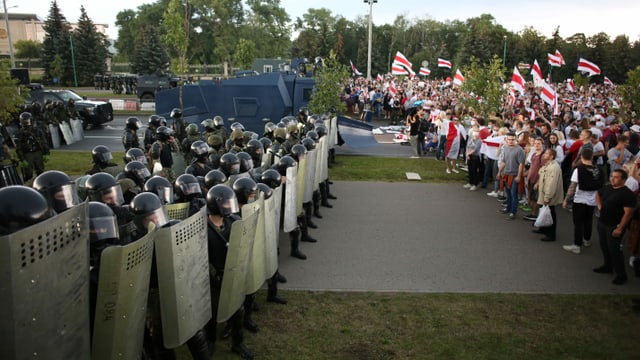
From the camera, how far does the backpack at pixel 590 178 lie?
810 centimetres

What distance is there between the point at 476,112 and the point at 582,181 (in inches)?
381

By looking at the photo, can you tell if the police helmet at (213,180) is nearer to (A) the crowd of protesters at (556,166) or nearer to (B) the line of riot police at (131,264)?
(B) the line of riot police at (131,264)

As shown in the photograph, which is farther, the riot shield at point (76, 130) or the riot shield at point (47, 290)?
the riot shield at point (76, 130)

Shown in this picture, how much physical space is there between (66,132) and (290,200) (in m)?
15.3

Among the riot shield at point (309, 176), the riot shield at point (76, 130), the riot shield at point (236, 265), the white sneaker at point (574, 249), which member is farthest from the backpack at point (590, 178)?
the riot shield at point (76, 130)

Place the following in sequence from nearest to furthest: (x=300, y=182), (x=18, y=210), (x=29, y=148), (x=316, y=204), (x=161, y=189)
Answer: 1. (x=18, y=210)
2. (x=161, y=189)
3. (x=300, y=182)
4. (x=316, y=204)
5. (x=29, y=148)

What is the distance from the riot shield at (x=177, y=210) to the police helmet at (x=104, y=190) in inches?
19.4

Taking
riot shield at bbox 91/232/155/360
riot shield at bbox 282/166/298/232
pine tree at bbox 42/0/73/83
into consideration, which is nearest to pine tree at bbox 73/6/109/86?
pine tree at bbox 42/0/73/83

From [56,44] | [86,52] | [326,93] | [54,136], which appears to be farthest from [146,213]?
[56,44]

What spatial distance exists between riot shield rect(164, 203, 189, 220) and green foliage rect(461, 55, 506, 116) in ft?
43.4

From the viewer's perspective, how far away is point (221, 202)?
195 inches

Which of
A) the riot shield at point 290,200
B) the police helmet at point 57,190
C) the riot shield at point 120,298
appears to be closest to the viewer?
the riot shield at point 120,298

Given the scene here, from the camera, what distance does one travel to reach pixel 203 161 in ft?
26.9

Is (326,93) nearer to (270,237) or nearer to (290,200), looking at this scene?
(290,200)
